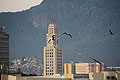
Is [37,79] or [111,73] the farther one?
[111,73]

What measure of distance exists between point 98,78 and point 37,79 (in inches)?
785

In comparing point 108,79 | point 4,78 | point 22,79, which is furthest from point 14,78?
point 108,79

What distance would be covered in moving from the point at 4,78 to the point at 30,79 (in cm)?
1505

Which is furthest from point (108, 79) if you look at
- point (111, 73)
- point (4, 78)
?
point (4, 78)

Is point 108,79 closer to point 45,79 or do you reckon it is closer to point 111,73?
point 111,73

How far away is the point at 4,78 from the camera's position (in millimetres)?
106625

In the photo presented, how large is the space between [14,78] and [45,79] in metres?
4.95

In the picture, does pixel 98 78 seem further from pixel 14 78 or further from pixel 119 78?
pixel 14 78

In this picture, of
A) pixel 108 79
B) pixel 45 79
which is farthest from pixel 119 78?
pixel 45 79

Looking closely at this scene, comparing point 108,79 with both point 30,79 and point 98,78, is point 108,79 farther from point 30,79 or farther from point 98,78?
A: point 30,79

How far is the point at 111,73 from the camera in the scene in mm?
109375

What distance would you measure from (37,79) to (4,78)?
14.5 metres

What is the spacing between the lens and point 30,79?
9231 centimetres

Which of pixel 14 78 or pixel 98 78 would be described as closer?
pixel 14 78
